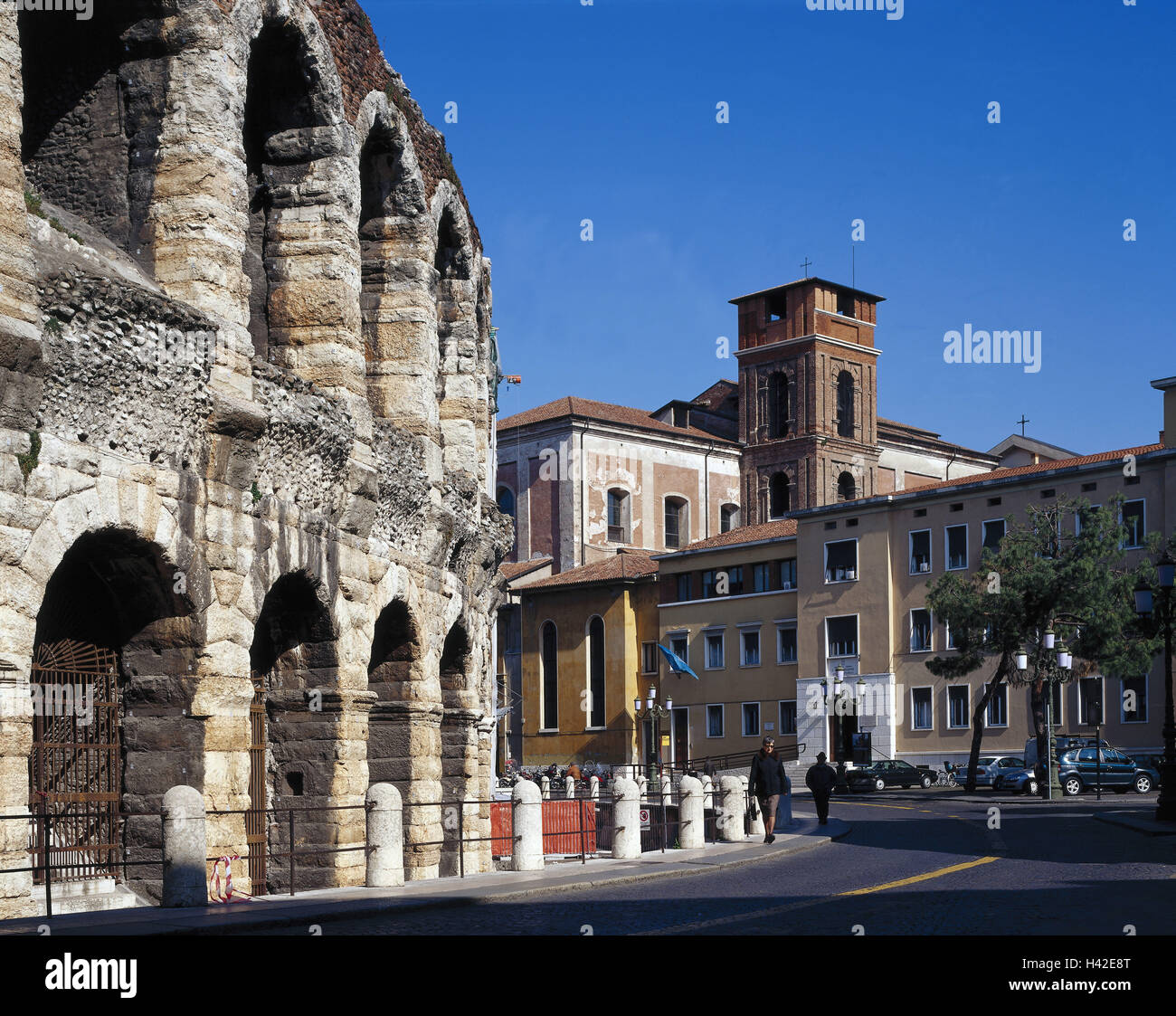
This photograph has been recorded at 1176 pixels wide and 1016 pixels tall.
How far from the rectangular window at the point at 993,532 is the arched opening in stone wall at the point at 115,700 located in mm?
44639

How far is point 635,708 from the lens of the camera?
6812 centimetres

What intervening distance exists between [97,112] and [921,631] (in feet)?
153

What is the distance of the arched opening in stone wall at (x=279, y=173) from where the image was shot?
62.0 feet

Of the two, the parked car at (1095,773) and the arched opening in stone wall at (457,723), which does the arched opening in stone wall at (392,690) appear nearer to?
the arched opening in stone wall at (457,723)

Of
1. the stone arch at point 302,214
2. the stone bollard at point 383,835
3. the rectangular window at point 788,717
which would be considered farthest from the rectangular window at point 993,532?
the stone bollard at point 383,835

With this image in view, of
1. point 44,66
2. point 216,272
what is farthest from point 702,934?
point 44,66

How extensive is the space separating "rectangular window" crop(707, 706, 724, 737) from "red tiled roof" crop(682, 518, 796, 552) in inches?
255

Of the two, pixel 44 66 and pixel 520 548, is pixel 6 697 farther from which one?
pixel 520 548


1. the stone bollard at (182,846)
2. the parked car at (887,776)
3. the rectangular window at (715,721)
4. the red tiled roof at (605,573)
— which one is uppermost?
the red tiled roof at (605,573)

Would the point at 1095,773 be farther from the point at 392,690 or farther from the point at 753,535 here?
the point at 392,690

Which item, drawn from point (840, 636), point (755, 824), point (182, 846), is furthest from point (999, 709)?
point (182, 846)

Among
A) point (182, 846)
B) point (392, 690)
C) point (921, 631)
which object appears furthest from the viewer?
point (921, 631)

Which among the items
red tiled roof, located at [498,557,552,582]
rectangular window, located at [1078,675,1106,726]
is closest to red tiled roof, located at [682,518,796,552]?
red tiled roof, located at [498,557,552,582]

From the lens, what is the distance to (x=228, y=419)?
15789 millimetres
